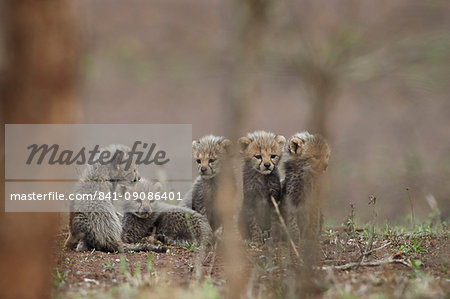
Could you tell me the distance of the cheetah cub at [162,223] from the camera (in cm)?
712

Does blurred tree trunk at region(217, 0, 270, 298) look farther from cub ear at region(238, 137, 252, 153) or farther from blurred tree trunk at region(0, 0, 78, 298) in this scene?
cub ear at region(238, 137, 252, 153)

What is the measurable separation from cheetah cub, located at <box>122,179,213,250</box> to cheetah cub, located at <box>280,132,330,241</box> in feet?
2.82

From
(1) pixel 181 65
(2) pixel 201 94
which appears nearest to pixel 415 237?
(1) pixel 181 65

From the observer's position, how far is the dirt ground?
518 centimetres

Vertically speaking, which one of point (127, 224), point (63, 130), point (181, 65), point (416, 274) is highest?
point (181, 65)

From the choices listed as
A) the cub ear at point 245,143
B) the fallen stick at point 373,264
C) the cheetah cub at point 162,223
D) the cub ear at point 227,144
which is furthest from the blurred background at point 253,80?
the cheetah cub at point 162,223

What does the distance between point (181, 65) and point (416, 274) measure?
806 cm

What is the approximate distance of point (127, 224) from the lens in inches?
284

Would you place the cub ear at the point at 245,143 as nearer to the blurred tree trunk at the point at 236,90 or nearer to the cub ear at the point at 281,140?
the cub ear at the point at 281,140

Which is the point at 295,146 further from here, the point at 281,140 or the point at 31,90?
the point at 31,90

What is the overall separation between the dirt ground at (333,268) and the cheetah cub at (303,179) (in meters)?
0.33

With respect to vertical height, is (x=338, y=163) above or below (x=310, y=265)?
above

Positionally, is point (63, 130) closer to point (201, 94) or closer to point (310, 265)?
point (310, 265)

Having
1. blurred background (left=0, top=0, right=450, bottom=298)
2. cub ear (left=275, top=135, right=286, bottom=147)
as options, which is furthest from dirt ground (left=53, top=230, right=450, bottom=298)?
cub ear (left=275, top=135, right=286, bottom=147)
